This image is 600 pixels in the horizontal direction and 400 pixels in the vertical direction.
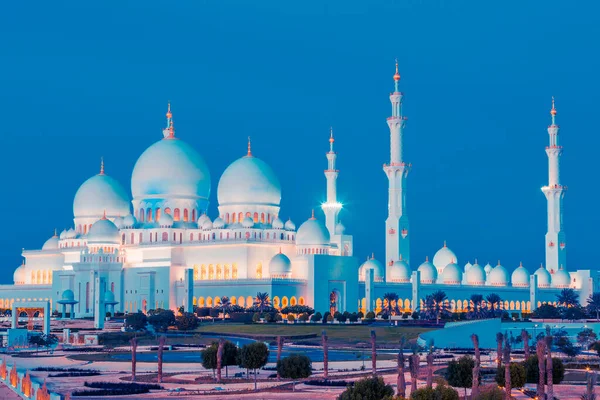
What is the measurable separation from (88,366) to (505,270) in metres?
53.4

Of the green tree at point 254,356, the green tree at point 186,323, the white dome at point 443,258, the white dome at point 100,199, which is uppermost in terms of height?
the white dome at point 100,199

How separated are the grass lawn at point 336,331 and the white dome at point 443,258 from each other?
1238 inches

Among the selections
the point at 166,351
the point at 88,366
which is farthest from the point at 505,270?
the point at 88,366

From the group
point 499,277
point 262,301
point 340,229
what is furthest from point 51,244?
point 499,277

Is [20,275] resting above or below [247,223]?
below

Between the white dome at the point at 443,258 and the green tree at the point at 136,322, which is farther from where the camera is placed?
the white dome at the point at 443,258

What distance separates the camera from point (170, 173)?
7894cm

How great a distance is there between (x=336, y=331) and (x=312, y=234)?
1810 centimetres

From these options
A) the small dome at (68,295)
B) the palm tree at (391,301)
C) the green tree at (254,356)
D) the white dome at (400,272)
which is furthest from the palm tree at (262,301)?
the green tree at (254,356)

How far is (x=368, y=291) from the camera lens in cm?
7650

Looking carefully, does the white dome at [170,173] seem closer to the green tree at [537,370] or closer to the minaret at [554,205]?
the minaret at [554,205]

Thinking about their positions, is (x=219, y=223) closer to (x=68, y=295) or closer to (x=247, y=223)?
(x=247, y=223)

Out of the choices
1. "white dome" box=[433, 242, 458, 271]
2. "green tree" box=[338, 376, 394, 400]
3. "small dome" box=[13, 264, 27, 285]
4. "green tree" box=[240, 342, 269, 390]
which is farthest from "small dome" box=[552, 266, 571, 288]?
"green tree" box=[338, 376, 394, 400]

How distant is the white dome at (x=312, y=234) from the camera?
76.6 meters
